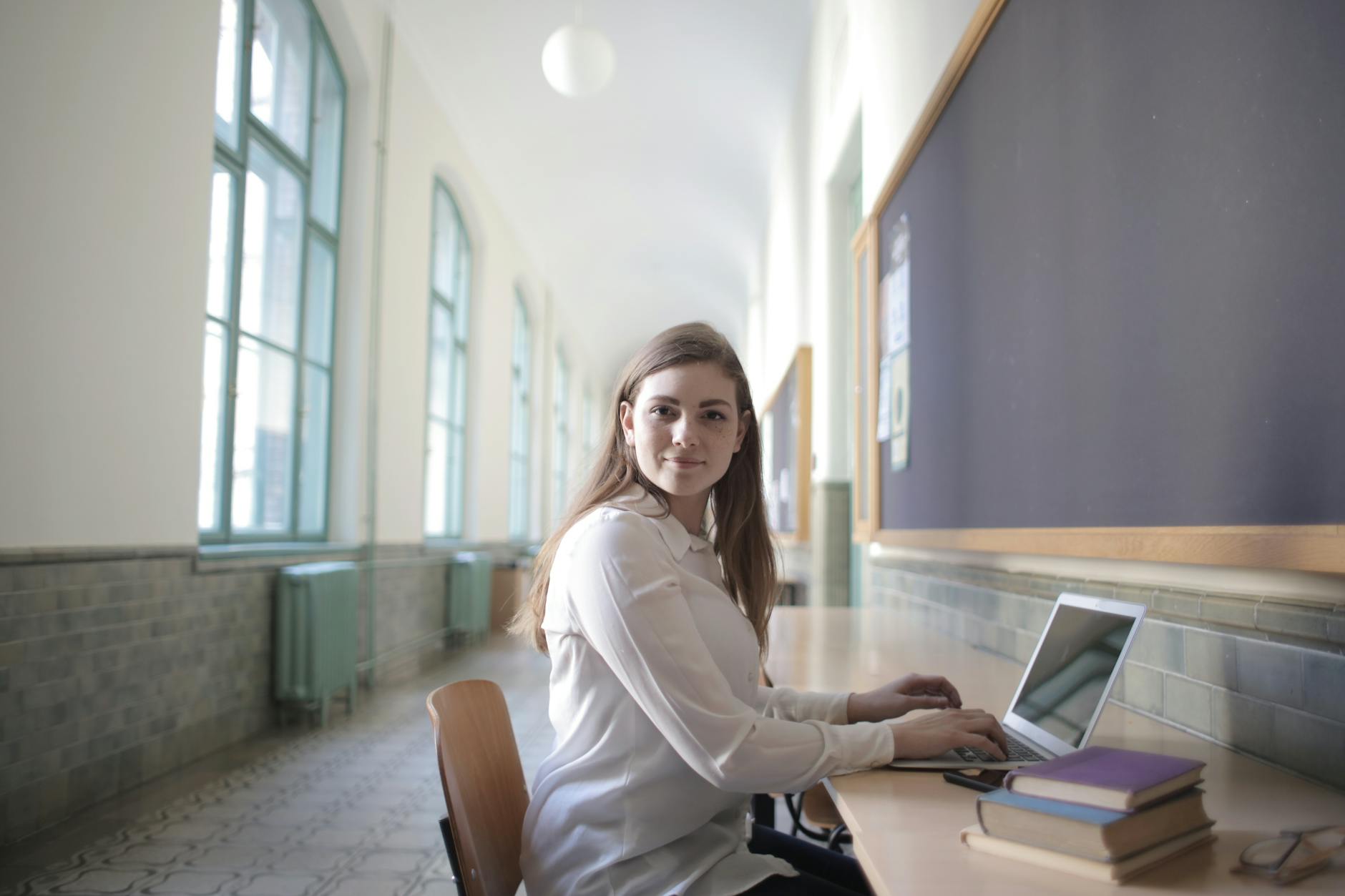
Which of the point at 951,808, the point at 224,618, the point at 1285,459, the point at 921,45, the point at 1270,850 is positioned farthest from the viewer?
the point at 224,618

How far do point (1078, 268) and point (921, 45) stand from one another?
1664 millimetres

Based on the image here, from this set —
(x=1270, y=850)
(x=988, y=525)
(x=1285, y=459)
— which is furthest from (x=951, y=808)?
(x=988, y=525)

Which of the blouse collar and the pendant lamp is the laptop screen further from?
the pendant lamp

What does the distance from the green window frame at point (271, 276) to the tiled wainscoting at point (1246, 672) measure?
3.65m

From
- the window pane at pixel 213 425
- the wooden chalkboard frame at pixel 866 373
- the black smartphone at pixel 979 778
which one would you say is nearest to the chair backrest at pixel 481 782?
the black smartphone at pixel 979 778

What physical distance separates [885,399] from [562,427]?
44.1 ft

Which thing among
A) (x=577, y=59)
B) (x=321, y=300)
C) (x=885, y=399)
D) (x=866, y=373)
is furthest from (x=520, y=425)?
(x=885, y=399)

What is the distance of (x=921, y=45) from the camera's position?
312 centimetres

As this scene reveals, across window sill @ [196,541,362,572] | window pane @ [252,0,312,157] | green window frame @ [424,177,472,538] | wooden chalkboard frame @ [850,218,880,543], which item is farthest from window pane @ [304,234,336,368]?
wooden chalkboard frame @ [850,218,880,543]

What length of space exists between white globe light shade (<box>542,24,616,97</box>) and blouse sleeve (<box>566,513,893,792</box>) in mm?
4373

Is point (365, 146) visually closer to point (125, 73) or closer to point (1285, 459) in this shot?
point (125, 73)

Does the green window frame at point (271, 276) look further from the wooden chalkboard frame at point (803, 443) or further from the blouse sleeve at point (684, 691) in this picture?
the wooden chalkboard frame at point (803, 443)

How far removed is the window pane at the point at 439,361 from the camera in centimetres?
815

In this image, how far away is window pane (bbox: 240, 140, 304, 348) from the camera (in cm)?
489
